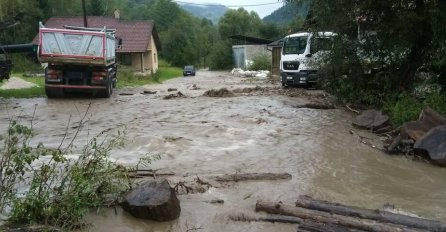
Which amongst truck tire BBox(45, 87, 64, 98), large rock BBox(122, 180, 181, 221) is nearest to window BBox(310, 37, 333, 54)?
truck tire BBox(45, 87, 64, 98)

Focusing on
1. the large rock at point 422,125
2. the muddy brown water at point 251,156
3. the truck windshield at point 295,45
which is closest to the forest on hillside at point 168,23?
the truck windshield at point 295,45

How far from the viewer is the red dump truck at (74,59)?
17.9 metres

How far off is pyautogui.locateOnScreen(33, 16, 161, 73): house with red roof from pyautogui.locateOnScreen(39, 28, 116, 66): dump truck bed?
71.1ft

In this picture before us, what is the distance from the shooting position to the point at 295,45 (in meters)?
22.1

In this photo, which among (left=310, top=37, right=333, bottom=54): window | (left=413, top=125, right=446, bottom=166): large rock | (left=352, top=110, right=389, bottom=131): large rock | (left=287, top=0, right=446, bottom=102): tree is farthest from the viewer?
(left=310, top=37, right=333, bottom=54): window

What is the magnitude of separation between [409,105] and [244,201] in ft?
24.3

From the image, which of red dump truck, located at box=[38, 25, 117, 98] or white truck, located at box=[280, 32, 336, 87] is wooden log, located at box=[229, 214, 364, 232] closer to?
red dump truck, located at box=[38, 25, 117, 98]

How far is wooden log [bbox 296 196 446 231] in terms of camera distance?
17.5 ft

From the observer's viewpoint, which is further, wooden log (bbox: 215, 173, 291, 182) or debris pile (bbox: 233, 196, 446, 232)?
wooden log (bbox: 215, 173, 291, 182)

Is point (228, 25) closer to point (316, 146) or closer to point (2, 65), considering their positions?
point (2, 65)

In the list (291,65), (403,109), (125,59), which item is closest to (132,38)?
(125,59)

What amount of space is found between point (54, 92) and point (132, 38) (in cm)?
2389

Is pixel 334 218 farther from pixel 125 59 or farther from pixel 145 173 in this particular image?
pixel 125 59

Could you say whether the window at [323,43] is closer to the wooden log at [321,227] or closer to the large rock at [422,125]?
the large rock at [422,125]
